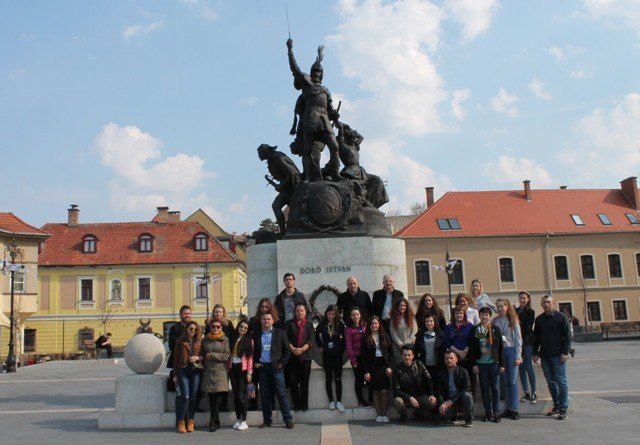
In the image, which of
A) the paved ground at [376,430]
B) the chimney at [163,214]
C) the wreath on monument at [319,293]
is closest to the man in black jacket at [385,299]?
the paved ground at [376,430]

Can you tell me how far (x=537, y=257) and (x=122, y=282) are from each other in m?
32.3

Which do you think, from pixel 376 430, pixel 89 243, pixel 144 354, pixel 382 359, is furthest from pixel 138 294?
pixel 376 430

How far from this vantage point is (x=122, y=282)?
49.2m

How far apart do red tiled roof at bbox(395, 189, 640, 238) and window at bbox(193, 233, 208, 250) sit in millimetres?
15383

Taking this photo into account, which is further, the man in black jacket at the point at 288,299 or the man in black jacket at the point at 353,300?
the man in black jacket at the point at 288,299

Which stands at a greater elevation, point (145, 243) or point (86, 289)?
point (145, 243)

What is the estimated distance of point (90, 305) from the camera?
159 feet

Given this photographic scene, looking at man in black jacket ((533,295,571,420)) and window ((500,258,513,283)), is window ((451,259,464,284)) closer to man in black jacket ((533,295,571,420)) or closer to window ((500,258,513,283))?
window ((500,258,513,283))

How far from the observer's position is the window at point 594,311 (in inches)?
1964

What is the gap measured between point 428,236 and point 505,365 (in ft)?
133

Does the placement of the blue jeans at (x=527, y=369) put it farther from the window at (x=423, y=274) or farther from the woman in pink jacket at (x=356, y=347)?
the window at (x=423, y=274)

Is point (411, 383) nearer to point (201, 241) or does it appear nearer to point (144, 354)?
point (144, 354)

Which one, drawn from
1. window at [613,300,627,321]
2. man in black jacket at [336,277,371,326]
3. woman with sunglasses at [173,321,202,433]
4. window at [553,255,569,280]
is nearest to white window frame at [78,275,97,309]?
window at [553,255,569,280]

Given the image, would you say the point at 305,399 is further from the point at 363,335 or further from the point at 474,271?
the point at 474,271
